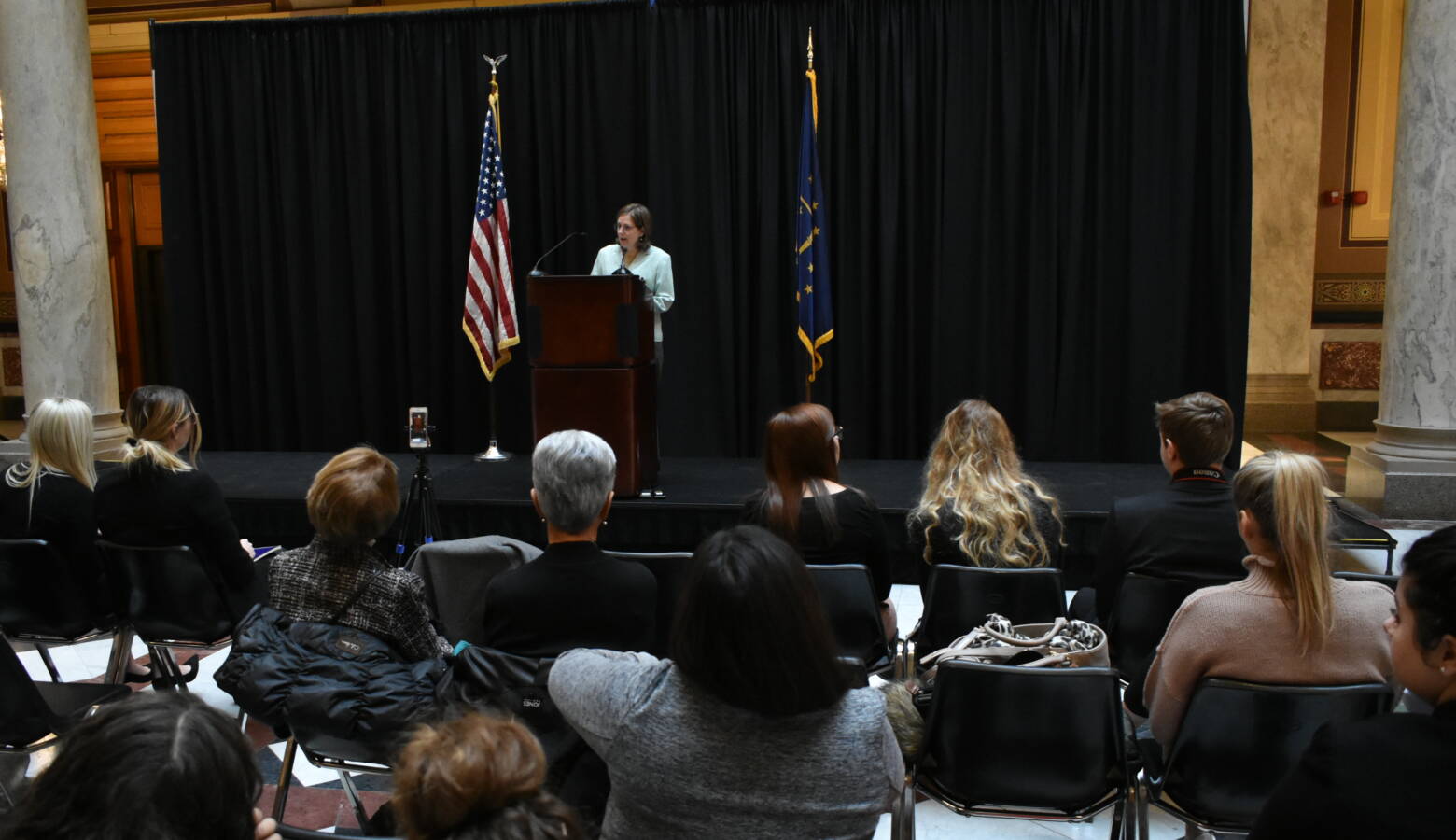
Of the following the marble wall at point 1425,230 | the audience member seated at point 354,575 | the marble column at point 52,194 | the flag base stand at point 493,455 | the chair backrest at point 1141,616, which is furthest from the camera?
the flag base stand at point 493,455

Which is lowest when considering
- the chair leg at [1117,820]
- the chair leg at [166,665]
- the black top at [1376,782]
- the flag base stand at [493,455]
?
the chair leg at [166,665]

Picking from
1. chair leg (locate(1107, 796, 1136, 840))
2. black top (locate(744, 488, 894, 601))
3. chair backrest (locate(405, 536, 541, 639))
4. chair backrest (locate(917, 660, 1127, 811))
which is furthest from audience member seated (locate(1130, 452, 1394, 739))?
chair backrest (locate(405, 536, 541, 639))

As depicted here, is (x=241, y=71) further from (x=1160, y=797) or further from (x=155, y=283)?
(x=1160, y=797)

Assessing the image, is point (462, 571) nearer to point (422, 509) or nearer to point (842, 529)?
point (842, 529)

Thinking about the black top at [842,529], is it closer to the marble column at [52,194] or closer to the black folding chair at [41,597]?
the black folding chair at [41,597]

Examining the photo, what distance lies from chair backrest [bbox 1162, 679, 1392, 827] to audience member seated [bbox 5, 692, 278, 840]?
1.57 meters

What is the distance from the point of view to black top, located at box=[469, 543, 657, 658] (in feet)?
6.68

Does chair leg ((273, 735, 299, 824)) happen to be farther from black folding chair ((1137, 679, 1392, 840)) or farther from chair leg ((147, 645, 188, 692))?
black folding chair ((1137, 679, 1392, 840))

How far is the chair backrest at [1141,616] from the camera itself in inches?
101

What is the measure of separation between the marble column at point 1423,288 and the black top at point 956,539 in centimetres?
356

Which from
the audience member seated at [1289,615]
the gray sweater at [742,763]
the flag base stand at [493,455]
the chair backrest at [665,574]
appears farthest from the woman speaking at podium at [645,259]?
the gray sweater at [742,763]

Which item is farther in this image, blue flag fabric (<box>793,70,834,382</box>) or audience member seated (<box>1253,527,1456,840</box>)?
blue flag fabric (<box>793,70,834,382</box>)

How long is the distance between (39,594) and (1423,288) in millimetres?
5795

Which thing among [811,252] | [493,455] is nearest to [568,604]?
[811,252]
